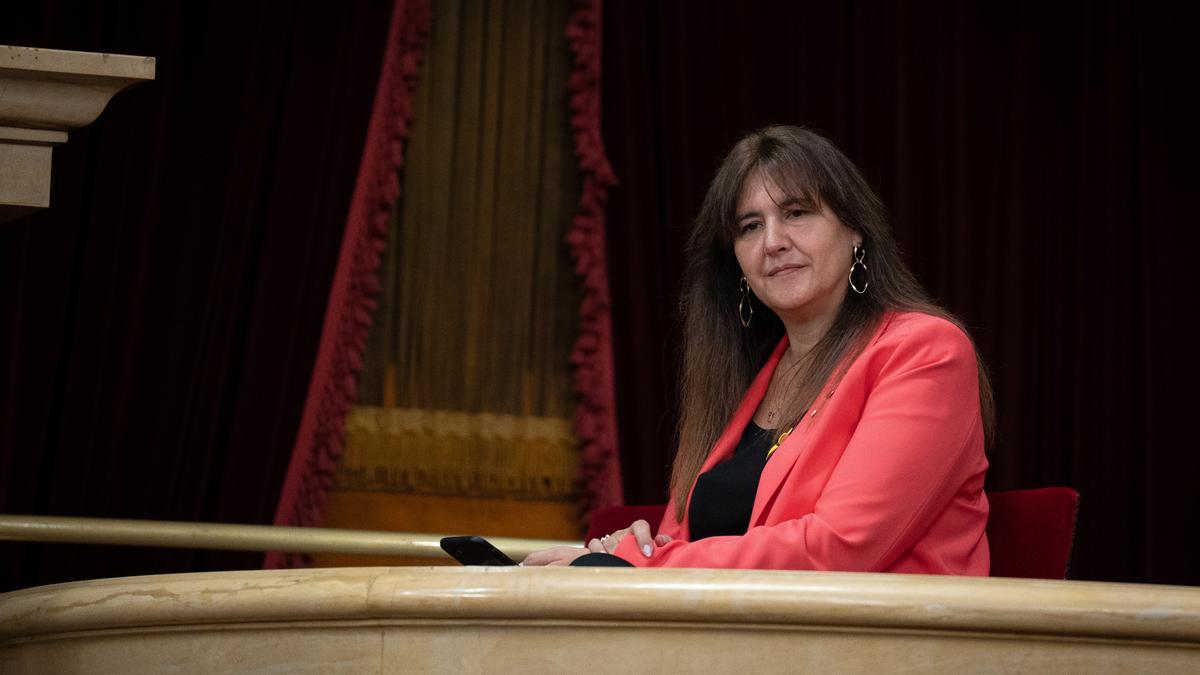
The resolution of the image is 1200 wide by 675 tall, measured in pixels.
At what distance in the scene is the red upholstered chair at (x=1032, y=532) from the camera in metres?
1.71

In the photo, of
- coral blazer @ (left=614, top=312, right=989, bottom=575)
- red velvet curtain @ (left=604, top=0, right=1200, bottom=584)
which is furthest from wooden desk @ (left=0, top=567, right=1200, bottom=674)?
red velvet curtain @ (left=604, top=0, right=1200, bottom=584)

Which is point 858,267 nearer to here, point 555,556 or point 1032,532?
point 1032,532

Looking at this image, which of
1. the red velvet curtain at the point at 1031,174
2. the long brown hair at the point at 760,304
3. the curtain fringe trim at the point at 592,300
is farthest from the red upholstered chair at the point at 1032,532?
the red velvet curtain at the point at 1031,174

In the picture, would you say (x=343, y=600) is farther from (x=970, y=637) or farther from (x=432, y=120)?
(x=432, y=120)

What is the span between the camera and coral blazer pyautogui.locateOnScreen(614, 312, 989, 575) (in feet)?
5.10

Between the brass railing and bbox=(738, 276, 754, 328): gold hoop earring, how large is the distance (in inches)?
19.2

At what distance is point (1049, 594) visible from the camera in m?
0.96

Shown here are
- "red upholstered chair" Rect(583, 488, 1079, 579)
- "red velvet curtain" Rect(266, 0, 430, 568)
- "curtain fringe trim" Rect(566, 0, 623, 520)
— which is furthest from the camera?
"curtain fringe trim" Rect(566, 0, 623, 520)

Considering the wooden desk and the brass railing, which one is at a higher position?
the wooden desk

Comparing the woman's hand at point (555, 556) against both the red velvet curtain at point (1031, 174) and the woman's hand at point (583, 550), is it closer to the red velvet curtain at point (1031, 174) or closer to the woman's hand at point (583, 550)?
the woman's hand at point (583, 550)

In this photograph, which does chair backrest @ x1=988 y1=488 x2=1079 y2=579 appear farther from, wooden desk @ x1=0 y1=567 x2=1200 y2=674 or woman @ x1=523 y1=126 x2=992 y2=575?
wooden desk @ x1=0 y1=567 x2=1200 y2=674

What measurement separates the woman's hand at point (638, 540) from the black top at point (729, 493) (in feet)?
0.27

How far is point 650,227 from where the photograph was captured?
3514 mm

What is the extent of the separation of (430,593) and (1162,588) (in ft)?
1.76
